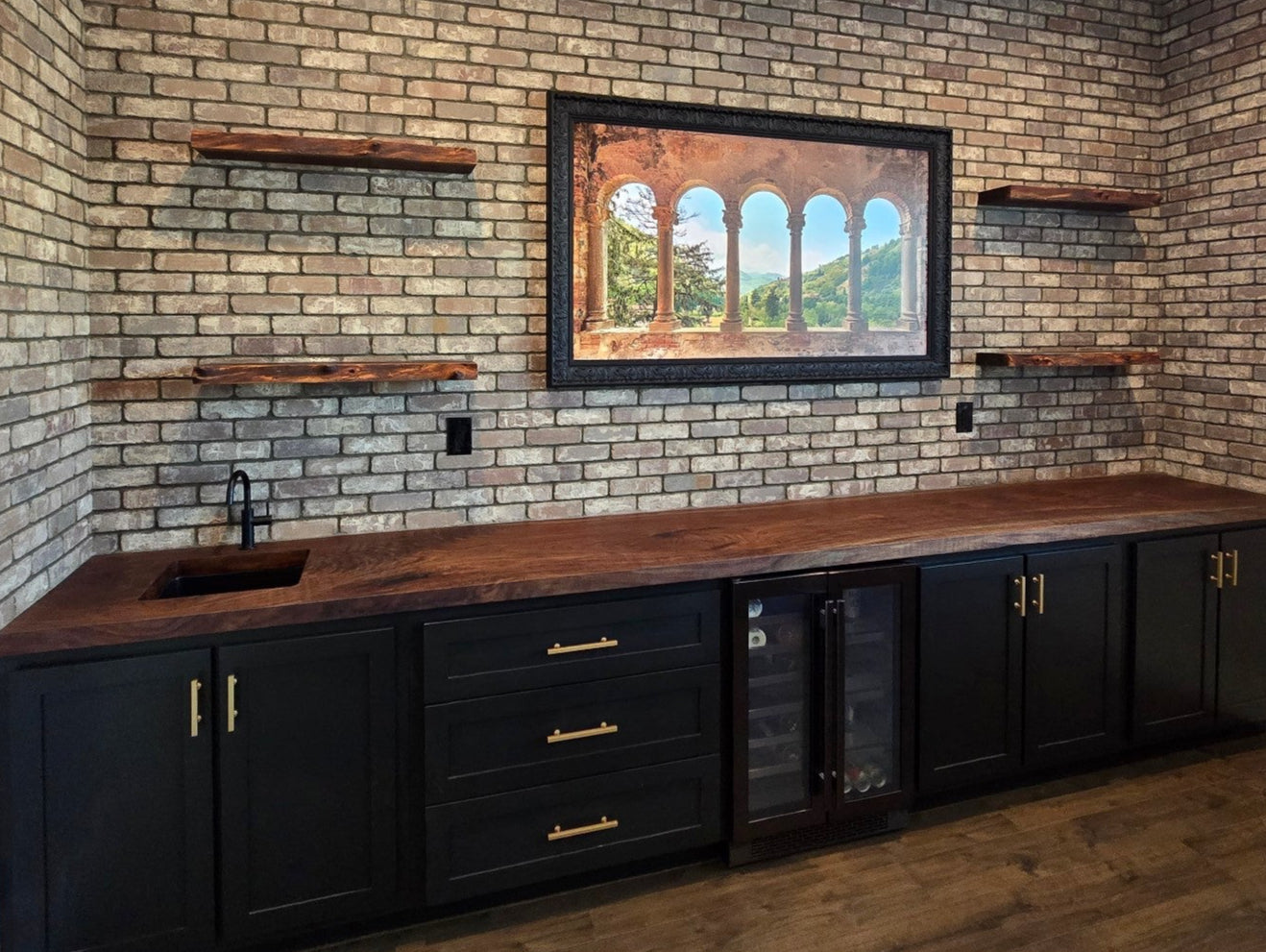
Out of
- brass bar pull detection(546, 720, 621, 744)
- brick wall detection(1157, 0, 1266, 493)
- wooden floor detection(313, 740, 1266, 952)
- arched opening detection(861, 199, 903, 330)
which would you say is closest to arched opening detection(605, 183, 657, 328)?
arched opening detection(861, 199, 903, 330)

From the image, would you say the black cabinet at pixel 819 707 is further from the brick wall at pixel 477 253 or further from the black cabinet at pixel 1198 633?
the black cabinet at pixel 1198 633

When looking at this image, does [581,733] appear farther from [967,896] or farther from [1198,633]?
[1198,633]

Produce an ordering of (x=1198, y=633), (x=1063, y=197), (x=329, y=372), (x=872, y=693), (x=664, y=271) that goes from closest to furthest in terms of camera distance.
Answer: (x=329, y=372), (x=872, y=693), (x=664, y=271), (x=1198, y=633), (x=1063, y=197)

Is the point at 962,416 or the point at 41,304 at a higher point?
the point at 41,304

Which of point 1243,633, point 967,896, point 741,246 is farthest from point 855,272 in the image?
point 967,896

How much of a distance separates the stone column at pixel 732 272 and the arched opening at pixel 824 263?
0.28m

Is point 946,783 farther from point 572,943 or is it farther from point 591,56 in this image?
point 591,56

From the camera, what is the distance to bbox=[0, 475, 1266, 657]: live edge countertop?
2121 millimetres

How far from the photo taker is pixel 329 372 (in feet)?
8.58

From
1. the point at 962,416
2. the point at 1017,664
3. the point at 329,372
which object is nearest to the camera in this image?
the point at 329,372

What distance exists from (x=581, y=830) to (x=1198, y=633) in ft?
7.89

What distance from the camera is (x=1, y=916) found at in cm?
197

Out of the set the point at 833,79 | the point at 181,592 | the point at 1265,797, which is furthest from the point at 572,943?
the point at 833,79

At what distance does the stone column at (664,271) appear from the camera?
3.13 meters
